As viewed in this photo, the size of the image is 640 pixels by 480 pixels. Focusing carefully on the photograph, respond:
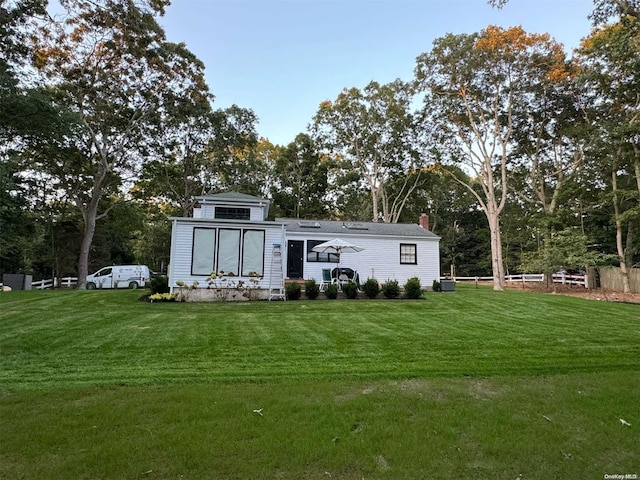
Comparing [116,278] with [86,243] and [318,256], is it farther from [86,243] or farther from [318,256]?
[318,256]

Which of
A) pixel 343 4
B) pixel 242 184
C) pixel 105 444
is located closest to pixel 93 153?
pixel 242 184

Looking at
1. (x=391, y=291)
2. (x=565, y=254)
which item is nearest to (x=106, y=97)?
(x=391, y=291)

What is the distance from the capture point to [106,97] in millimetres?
18625

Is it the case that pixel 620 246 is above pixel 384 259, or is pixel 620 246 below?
above

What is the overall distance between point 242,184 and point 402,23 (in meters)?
16.2

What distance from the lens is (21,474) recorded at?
90.2 inches

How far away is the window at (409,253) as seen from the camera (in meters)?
18.2

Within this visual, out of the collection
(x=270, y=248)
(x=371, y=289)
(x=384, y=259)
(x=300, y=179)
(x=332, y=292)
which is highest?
(x=300, y=179)

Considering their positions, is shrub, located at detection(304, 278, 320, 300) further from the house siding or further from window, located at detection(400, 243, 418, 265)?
window, located at detection(400, 243, 418, 265)

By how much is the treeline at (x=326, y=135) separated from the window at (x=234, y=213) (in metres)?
5.79

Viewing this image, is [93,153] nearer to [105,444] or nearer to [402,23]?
[402,23]

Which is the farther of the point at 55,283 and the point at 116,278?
the point at 55,283

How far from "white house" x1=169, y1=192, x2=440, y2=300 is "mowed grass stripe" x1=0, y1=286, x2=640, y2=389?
257cm

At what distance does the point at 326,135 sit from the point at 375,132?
3.90 m
